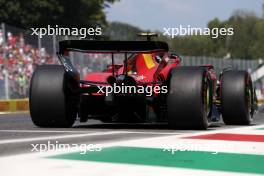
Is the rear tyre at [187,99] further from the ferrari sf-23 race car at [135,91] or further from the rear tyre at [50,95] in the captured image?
the rear tyre at [50,95]

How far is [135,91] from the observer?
9188 mm

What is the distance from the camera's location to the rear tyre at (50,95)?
9.33 m

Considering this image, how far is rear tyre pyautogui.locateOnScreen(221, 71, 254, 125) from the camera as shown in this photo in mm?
10070

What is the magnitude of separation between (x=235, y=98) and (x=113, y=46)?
217 cm

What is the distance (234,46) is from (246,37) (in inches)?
219

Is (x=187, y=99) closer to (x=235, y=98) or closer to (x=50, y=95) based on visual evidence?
(x=235, y=98)

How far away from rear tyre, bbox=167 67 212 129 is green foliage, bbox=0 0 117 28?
1595 inches

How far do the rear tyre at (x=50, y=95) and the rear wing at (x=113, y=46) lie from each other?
374 millimetres
